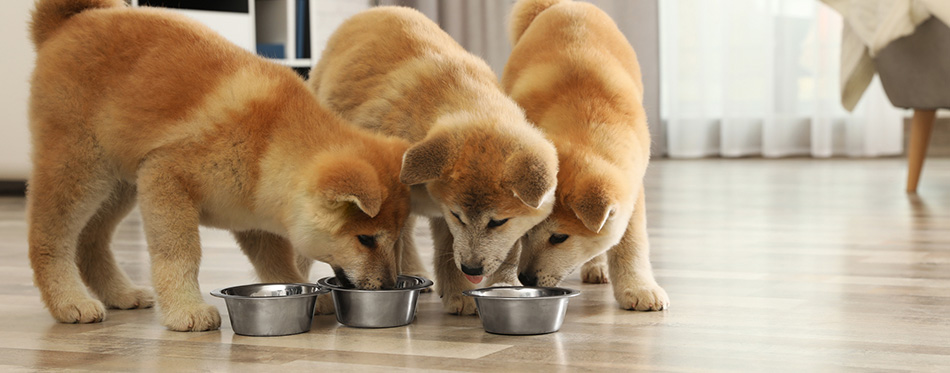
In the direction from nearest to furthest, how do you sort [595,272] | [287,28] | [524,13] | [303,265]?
[303,265]
[595,272]
[524,13]
[287,28]

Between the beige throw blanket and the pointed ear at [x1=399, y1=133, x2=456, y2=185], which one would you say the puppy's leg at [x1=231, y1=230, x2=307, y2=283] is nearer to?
the pointed ear at [x1=399, y1=133, x2=456, y2=185]

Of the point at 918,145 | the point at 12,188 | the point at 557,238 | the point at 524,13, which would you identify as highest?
the point at 524,13

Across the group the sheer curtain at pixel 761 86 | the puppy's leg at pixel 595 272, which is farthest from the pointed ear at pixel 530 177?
the sheer curtain at pixel 761 86

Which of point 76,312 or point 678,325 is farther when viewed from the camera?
point 76,312

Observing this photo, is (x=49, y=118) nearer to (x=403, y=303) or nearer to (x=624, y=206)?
(x=403, y=303)

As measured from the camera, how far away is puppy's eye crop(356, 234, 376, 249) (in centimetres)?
207

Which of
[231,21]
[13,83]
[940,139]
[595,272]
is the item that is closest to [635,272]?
[595,272]

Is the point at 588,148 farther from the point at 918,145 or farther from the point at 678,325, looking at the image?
the point at 918,145

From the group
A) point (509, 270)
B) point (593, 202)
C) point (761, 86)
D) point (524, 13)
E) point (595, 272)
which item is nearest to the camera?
point (593, 202)

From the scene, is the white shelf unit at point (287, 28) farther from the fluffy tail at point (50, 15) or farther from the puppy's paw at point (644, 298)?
the puppy's paw at point (644, 298)

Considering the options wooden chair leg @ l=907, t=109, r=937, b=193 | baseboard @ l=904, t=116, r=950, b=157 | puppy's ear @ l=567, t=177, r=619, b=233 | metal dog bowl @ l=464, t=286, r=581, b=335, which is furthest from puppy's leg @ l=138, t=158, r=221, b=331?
baseboard @ l=904, t=116, r=950, b=157

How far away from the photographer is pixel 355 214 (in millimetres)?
2043

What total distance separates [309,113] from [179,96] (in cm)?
30

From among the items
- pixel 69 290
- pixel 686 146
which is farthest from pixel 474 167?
pixel 686 146
